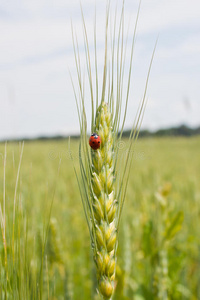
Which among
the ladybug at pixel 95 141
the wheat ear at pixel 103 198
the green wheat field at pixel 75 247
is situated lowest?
Answer: the green wheat field at pixel 75 247

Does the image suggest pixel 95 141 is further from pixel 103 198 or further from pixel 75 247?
pixel 75 247

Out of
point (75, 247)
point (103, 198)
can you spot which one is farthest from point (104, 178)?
point (75, 247)

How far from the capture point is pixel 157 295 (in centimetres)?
180

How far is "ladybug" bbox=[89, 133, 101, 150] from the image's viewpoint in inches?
29.4

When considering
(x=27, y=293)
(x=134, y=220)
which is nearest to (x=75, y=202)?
(x=134, y=220)

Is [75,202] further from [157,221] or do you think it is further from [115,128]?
[115,128]

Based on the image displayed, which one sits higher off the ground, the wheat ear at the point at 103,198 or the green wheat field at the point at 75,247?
the wheat ear at the point at 103,198

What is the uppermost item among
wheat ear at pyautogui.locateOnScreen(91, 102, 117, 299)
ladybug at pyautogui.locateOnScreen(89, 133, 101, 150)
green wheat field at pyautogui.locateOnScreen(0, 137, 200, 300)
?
ladybug at pyautogui.locateOnScreen(89, 133, 101, 150)

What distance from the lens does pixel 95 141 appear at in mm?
751

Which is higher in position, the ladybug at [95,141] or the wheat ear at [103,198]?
the ladybug at [95,141]

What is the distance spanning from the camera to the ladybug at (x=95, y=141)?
75 centimetres

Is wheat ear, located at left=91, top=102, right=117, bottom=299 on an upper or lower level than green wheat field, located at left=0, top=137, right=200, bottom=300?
upper

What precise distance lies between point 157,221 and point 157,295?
0.40 metres

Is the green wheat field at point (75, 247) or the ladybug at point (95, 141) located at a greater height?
the ladybug at point (95, 141)
